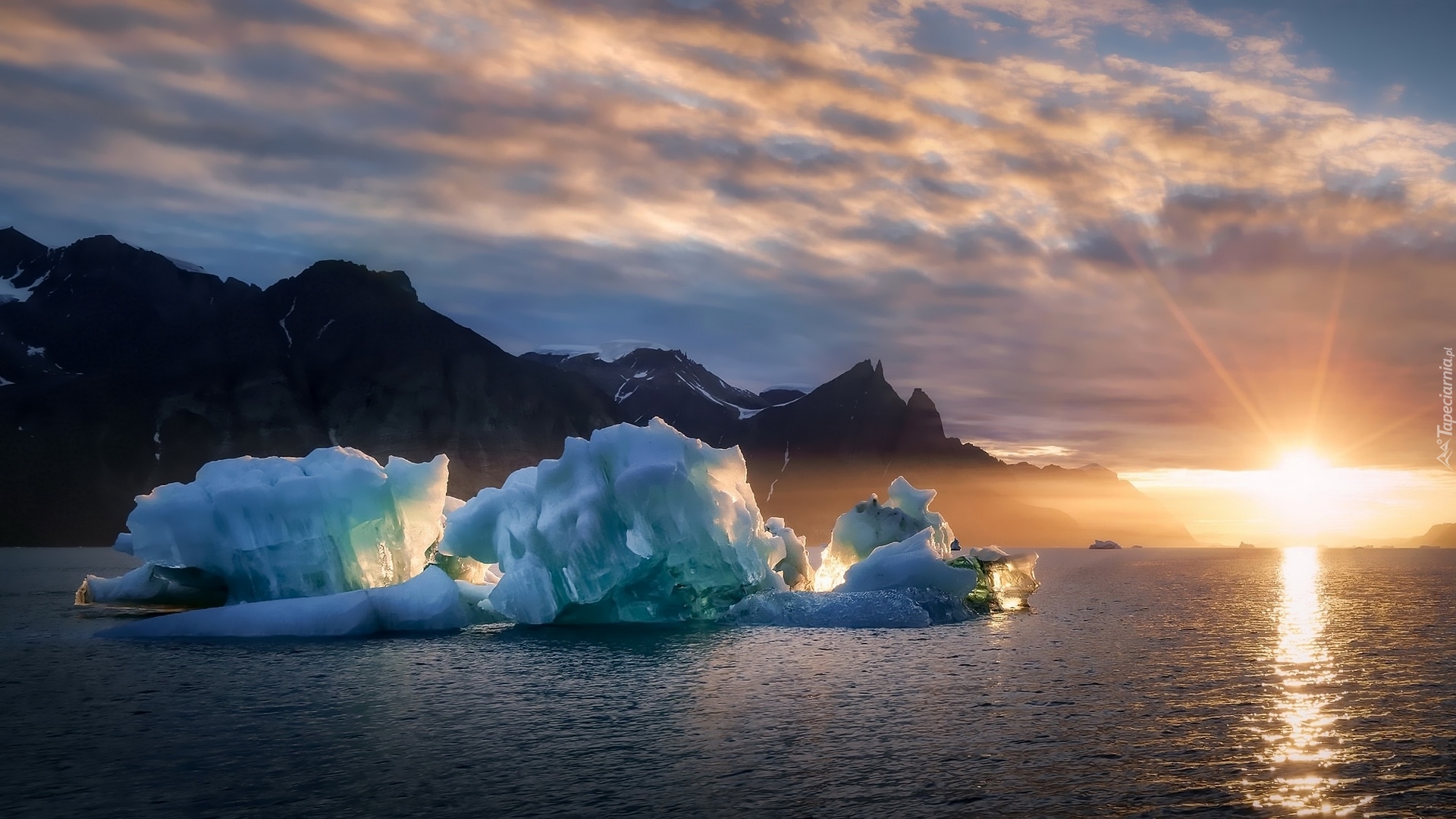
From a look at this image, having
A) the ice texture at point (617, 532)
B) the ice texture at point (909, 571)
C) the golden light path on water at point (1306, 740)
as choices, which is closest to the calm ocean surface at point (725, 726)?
the golden light path on water at point (1306, 740)

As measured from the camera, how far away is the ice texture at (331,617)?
37250mm

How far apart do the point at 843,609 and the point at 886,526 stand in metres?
8.78

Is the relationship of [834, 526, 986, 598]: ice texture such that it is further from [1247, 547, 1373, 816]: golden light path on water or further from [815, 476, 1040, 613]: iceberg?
[1247, 547, 1373, 816]: golden light path on water

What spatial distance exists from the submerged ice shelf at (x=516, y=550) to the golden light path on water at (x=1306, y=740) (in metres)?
13.2

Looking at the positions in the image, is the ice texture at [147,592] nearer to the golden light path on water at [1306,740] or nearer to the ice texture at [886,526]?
the ice texture at [886,526]

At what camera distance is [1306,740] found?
20.3 m

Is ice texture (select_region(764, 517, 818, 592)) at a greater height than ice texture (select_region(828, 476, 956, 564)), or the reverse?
ice texture (select_region(828, 476, 956, 564))

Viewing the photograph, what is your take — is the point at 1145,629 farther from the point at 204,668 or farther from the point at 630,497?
the point at 204,668

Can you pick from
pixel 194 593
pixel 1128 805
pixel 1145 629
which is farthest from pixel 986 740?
pixel 194 593

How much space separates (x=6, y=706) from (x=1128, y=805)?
24890 millimetres

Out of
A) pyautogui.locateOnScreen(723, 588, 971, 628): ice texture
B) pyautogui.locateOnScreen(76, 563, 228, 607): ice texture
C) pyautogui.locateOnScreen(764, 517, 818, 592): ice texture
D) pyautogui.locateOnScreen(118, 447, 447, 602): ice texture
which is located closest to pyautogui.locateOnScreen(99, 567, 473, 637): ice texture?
pyautogui.locateOnScreen(118, 447, 447, 602): ice texture

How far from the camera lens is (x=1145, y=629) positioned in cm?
4522

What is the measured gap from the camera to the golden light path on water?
1579 centimetres

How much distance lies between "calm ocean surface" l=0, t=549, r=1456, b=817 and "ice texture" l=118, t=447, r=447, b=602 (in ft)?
18.5
